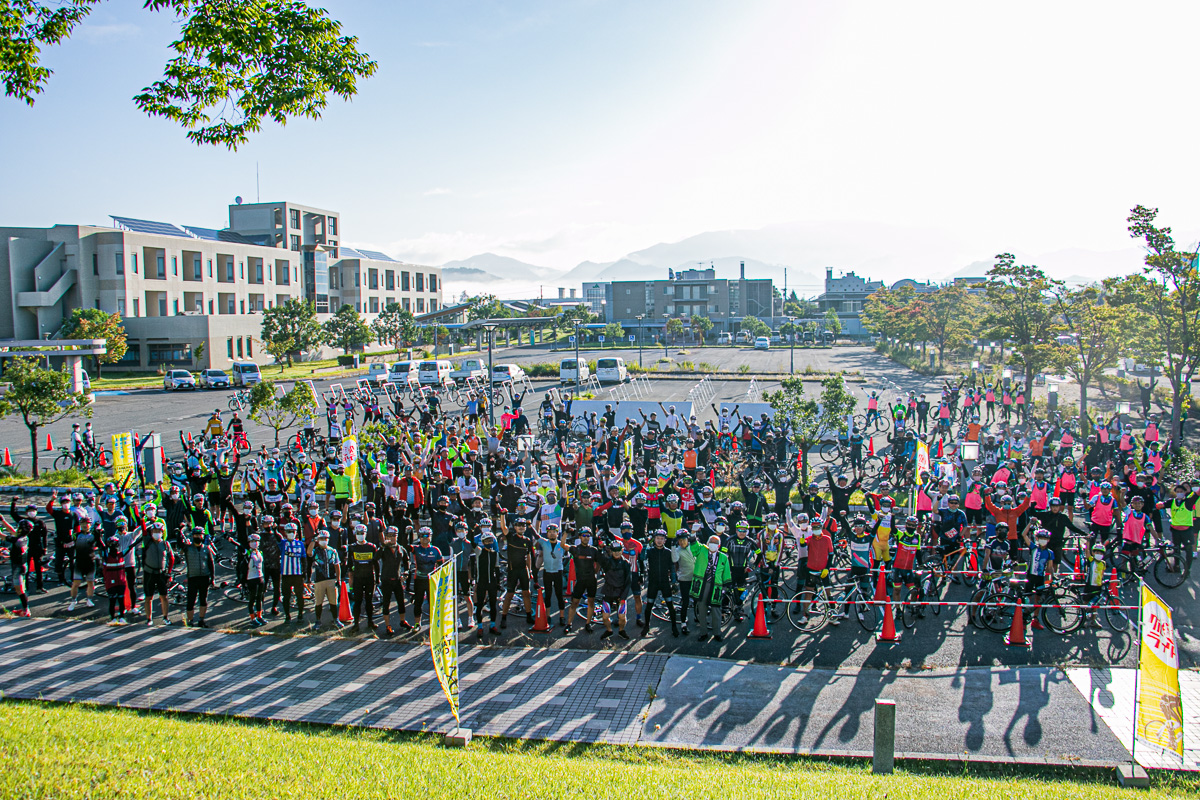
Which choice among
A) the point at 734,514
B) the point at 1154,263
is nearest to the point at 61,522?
the point at 734,514

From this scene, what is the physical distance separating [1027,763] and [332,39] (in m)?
11.2

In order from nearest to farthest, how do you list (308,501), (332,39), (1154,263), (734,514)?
(332,39)
(734,514)
(308,501)
(1154,263)

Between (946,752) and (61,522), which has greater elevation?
(61,522)

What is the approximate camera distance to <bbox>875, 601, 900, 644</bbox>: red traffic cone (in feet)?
32.4

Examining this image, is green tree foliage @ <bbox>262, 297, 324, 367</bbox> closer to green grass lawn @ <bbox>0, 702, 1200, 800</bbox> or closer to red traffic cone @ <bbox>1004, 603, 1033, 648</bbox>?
green grass lawn @ <bbox>0, 702, 1200, 800</bbox>

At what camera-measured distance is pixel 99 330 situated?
5106cm

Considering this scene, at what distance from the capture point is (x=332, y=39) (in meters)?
8.94

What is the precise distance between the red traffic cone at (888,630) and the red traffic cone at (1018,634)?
1.42 metres

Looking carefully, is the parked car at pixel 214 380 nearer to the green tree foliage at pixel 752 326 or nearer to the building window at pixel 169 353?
the building window at pixel 169 353

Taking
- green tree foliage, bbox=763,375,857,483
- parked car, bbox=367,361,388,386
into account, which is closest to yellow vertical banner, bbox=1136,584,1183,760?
green tree foliage, bbox=763,375,857,483

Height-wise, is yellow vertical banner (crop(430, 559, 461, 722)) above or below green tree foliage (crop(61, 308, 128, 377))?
below

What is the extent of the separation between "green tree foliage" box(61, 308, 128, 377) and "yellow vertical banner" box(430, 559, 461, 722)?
177 feet

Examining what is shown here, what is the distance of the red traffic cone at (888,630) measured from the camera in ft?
32.4

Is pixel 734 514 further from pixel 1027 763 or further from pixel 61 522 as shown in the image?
pixel 61 522
